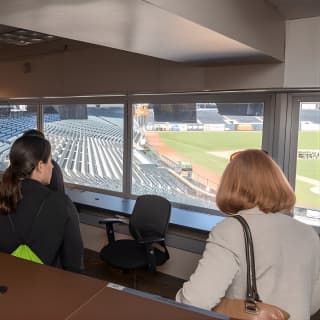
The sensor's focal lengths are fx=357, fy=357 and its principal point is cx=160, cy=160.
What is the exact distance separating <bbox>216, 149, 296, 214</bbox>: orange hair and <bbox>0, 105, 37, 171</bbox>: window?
14.2ft

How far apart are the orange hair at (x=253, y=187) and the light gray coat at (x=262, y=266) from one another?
0.14 feet

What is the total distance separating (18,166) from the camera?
1.45m

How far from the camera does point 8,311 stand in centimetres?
88

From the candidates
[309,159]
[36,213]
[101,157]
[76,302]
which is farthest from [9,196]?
[101,157]

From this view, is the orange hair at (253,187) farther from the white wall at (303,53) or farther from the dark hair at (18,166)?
the white wall at (303,53)

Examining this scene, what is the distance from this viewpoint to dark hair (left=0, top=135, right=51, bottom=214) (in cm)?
139

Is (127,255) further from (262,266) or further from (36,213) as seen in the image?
(262,266)

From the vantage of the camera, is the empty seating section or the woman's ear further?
the empty seating section

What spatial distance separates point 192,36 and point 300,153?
5.38ft

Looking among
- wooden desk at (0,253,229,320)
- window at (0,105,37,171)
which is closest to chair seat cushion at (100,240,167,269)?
wooden desk at (0,253,229,320)

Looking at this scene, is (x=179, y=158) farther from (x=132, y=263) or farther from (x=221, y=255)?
(x=221, y=255)

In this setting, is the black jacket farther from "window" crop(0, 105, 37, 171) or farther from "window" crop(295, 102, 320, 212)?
"window" crop(0, 105, 37, 171)

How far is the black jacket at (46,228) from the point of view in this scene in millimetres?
1370

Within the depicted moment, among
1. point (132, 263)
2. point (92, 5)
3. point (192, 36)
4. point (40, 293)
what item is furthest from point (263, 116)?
point (40, 293)
